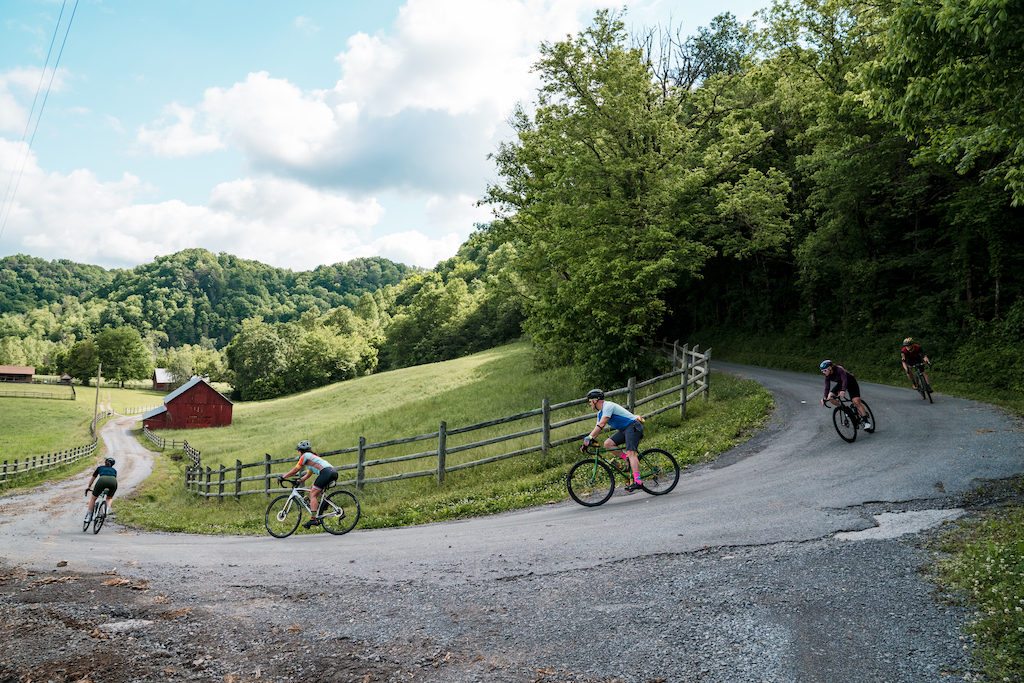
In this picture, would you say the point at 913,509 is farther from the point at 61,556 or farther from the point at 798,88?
the point at 798,88

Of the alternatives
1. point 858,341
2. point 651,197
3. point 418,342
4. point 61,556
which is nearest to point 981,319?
point 858,341

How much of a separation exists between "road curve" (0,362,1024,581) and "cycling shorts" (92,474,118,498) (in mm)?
1214

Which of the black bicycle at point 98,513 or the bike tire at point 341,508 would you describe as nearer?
the bike tire at point 341,508

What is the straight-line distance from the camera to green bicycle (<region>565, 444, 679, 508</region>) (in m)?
9.20

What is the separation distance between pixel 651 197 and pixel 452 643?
19184mm

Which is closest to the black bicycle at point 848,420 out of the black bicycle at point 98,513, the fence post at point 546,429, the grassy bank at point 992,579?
the grassy bank at point 992,579

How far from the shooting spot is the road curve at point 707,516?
22.1 ft

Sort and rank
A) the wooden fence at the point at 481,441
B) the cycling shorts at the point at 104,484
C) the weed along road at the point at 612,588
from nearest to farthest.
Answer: the weed along road at the point at 612,588, the wooden fence at the point at 481,441, the cycling shorts at the point at 104,484

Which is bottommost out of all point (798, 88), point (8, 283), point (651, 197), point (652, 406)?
point (652, 406)

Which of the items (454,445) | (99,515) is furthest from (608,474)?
(99,515)

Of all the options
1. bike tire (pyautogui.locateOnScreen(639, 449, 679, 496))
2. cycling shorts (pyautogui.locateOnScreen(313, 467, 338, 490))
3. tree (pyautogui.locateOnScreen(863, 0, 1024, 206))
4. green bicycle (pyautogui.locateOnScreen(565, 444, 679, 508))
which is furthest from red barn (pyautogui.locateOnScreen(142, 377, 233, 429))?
tree (pyautogui.locateOnScreen(863, 0, 1024, 206))

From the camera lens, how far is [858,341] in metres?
25.2

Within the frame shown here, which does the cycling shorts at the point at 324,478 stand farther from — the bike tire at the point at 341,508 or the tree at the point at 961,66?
the tree at the point at 961,66

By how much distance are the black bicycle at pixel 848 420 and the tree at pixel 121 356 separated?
116628mm
